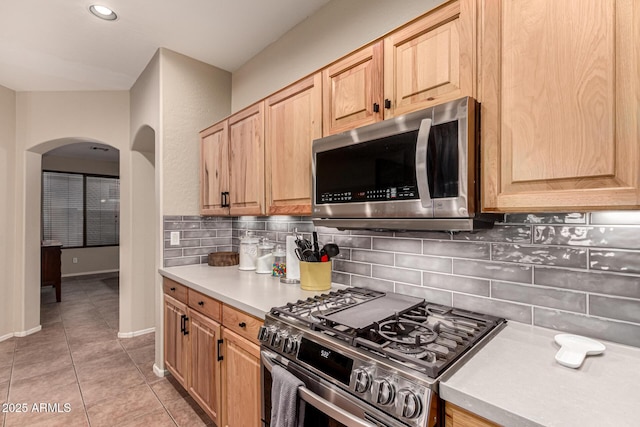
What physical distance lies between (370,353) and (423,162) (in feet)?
2.28

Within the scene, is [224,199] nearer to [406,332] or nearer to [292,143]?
[292,143]

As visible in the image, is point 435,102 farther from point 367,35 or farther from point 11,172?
point 11,172

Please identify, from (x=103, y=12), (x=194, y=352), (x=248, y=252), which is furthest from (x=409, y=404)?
(x=103, y=12)

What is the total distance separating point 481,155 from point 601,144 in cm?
32

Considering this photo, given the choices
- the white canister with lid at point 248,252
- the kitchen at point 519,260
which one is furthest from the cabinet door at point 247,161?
the kitchen at point 519,260

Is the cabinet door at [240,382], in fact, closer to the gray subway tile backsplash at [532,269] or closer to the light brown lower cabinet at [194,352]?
the light brown lower cabinet at [194,352]

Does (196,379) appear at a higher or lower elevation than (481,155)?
lower

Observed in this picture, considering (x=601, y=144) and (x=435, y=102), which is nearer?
(x=601, y=144)

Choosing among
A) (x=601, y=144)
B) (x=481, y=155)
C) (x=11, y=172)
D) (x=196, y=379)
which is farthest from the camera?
(x=11, y=172)

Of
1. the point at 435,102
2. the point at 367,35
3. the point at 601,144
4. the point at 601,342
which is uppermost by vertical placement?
the point at 367,35

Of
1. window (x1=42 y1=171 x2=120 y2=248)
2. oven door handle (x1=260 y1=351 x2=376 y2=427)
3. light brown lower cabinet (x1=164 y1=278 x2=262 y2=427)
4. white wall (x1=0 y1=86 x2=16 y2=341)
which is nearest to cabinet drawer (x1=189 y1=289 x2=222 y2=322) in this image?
light brown lower cabinet (x1=164 y1=278 x2=262 y2=427)

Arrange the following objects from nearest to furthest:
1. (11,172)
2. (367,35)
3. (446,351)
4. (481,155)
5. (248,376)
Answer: (446,351)
(481,155)
(248,376)
(367,35)
(11,172)

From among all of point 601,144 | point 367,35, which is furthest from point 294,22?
point 601,144

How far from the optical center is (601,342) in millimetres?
1092
